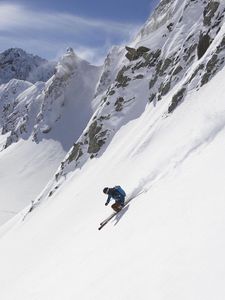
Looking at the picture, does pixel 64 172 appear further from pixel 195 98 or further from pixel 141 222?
pixel 141 222

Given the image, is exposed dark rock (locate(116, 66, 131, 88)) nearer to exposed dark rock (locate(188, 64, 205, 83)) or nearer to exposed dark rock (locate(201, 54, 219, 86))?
exposed dark rock (locate(188, 64, 205, 83))

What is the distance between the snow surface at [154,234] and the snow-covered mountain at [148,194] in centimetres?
4

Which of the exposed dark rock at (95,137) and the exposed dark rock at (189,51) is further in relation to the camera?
the exposed dark rock at (95,137)

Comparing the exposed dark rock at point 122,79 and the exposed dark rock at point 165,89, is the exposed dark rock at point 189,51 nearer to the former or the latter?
the exposed dark rock at point 165,89

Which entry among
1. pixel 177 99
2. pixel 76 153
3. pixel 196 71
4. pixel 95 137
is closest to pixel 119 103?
pixel 95 137

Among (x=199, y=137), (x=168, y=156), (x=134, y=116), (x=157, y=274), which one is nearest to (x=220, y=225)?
(x=157, y=274)

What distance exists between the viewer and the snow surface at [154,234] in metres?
9.12

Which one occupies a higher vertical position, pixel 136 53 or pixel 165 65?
pixel 136 53

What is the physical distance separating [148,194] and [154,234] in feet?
16.7

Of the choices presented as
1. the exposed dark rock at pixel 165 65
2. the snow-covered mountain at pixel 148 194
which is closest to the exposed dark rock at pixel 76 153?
the snow-covered mountain at pixel 148 194

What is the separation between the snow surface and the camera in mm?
9117

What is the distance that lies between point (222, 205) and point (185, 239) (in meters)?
1.25

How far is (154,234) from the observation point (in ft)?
39.6

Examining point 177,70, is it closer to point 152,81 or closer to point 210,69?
point 210,69
